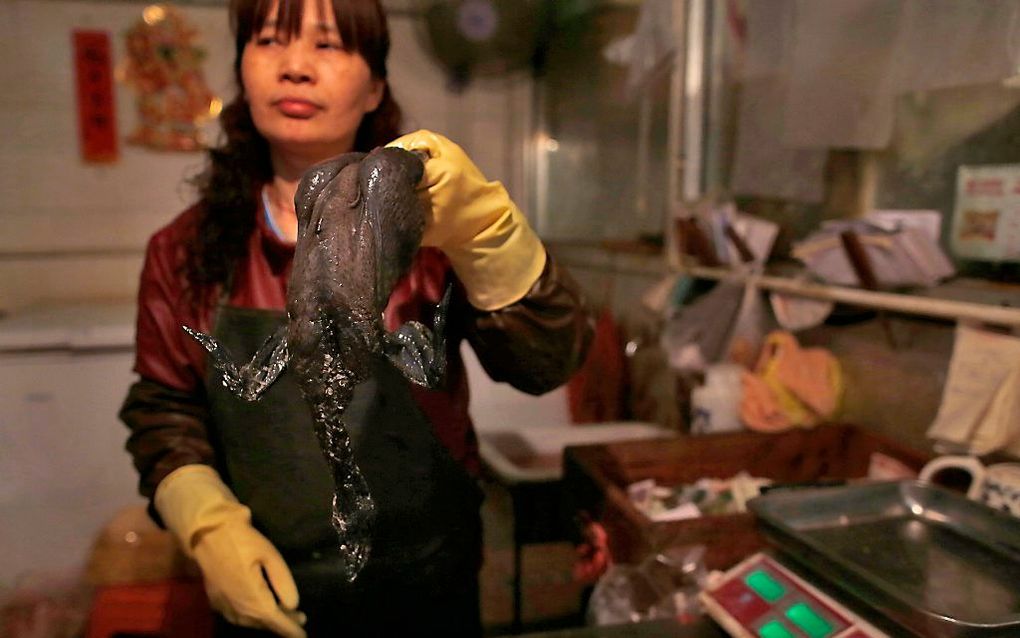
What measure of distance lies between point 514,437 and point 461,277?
1.08 meters

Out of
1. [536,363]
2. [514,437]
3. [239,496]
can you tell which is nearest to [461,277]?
[536,363]

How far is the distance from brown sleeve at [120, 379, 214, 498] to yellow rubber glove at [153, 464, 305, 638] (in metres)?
0.05

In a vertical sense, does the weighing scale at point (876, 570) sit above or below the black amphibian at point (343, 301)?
below

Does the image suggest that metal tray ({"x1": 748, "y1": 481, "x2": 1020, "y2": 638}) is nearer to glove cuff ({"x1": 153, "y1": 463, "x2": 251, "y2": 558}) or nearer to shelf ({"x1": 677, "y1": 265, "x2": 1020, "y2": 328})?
shelf ({"x1": 677, "y1": 265, "x2": 1020, "y2": 328})

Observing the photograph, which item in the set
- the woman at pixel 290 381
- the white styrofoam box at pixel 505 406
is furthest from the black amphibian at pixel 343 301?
the white styrofoam box at pixel 505 406

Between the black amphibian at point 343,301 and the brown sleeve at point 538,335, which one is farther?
the brown sleeve at point 538,335

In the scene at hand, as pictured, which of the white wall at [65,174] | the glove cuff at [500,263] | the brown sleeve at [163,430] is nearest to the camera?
the glove cuff at [500,263]

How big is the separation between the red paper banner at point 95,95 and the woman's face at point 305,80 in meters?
2.13

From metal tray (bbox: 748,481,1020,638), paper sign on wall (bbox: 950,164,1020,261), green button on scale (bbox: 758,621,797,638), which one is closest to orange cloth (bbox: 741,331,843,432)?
paper sign on wall (bbox: 950,164,1020,261)

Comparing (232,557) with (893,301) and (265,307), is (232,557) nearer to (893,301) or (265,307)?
(265,307)

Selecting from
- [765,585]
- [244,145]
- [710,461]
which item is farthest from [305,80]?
[710,461]

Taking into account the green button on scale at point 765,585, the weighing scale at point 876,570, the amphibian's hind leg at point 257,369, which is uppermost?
the amphibian's hind leg at point 257,369

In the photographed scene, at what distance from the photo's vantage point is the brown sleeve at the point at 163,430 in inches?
37.2

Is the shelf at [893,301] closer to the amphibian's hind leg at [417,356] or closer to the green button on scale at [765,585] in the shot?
A: the green button on scale at [765,585]
